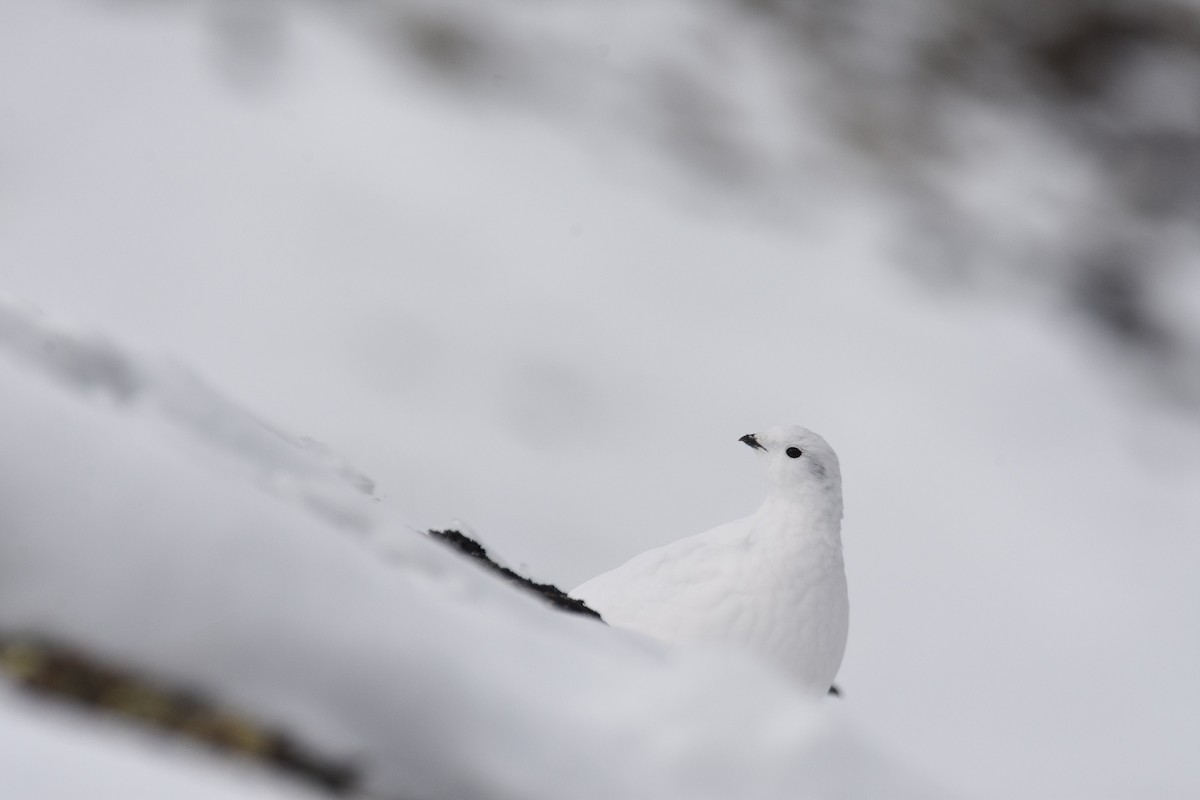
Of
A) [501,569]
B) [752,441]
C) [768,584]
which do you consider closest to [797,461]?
[752,441]

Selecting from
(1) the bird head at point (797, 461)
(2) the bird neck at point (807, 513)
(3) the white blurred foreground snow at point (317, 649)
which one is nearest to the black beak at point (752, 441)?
(1) the bird head at point (797, 461)

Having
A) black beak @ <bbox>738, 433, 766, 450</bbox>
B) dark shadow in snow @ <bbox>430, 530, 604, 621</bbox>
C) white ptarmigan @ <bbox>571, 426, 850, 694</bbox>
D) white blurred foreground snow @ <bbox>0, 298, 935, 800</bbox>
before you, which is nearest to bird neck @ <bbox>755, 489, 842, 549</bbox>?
white ptarmigan @ <bbox>571, 426, 850, 694</bbox>

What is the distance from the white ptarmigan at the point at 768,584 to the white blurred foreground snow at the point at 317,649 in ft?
5.74

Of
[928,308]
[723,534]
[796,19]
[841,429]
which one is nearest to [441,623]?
[723,534]

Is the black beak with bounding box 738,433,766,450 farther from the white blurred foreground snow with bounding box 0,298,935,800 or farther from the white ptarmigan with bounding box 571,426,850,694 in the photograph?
the white blurred foreground snow with bounding box 0,298,935,800

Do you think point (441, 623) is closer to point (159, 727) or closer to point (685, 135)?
point (159, 727)

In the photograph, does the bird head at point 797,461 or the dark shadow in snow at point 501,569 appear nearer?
the dark shadow in snow at point 501,569

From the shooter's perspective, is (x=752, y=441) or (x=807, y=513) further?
(x=752, y=441)

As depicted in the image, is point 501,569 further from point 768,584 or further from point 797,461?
point 797,461

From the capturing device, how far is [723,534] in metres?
3.87

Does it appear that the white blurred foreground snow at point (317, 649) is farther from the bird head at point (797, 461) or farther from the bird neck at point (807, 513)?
the bird head at point (797, 461)

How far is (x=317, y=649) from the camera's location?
1.39 meters

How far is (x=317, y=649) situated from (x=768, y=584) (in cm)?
222

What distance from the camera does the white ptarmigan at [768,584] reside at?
11.0 ft
